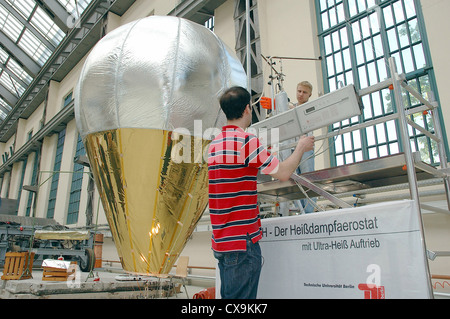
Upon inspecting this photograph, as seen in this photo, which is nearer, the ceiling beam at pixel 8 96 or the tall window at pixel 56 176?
the tall window at pixel 56 176

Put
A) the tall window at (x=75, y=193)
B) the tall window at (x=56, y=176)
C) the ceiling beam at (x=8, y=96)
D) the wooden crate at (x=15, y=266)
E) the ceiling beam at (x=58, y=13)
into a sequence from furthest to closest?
the ceiling beam at (x=8, y=96)
the tall window at (x=56, y=176)
the ceiling beam at (x=58, y=13)
the tall window at (x=75, y=193)
the wooden crate at (x=15, y=266)

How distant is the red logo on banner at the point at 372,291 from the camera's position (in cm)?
149

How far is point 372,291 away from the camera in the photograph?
1529mm

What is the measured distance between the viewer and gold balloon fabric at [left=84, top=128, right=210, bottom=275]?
81.2 inches

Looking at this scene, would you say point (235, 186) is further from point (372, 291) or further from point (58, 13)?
point (58, 13)

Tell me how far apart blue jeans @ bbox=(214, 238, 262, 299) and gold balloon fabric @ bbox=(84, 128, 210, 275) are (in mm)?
813

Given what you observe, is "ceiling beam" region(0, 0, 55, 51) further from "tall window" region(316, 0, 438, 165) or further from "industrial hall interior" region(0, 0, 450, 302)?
"tall window" region(316, 0, 438, 165)

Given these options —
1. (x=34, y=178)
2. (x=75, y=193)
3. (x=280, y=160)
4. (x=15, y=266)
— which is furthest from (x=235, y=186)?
(x=34, y=178)

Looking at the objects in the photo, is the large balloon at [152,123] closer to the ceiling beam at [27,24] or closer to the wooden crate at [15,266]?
the wooden crate at [15,266]

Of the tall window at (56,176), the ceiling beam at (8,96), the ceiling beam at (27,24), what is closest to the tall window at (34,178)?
the tall window at (56,176)

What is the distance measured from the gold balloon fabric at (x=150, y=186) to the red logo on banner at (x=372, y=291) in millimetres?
1147

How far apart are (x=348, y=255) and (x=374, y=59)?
502cm

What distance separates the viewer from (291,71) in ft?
21.5
